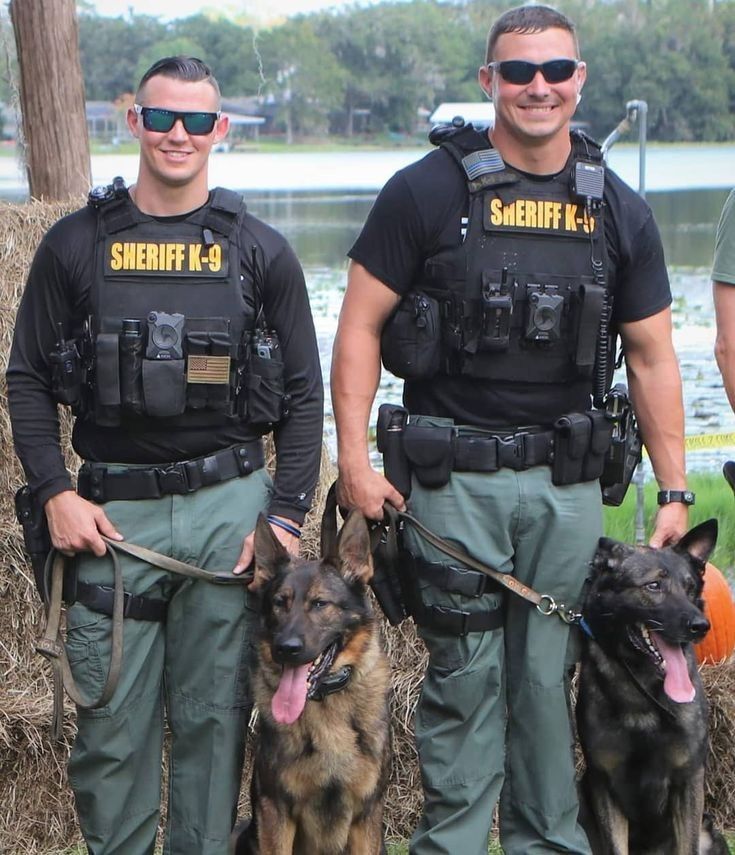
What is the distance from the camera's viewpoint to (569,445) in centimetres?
343

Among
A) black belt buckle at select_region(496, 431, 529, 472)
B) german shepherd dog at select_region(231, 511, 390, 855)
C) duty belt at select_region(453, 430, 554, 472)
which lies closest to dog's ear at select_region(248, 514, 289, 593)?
german shepherd dog at select_region(231, 511, 390, 855)

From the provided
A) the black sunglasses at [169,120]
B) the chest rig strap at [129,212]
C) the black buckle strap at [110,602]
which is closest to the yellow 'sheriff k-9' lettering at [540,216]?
the chest rig strap at [129,212]

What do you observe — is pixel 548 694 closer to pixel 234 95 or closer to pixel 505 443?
pixel 505 443

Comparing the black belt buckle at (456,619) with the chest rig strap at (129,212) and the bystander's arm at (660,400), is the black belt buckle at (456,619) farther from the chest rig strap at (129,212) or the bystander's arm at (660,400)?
the chest rig strap at (129,212)

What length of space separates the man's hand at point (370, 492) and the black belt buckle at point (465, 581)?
10.0 inches

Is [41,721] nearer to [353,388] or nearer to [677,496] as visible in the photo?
[353,388]

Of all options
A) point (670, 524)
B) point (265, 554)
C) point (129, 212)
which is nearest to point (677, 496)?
point (670, 524)

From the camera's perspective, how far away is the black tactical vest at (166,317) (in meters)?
3.21

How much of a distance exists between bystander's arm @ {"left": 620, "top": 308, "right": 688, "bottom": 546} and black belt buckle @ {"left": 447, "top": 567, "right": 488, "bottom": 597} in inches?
26.5

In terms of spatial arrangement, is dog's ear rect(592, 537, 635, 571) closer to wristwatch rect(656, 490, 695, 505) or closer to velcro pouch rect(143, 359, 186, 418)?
wristwatch rect(656, 490, 695, 505)

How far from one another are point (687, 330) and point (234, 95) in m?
4.27

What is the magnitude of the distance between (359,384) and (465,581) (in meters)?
0.67

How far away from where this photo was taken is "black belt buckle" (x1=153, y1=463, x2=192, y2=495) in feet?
10.9

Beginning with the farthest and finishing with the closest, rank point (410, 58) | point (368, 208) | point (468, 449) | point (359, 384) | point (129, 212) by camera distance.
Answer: point (368, 208) < point (410, 58) < point (359, 384) < point (468, 449) < point (129, 212)
